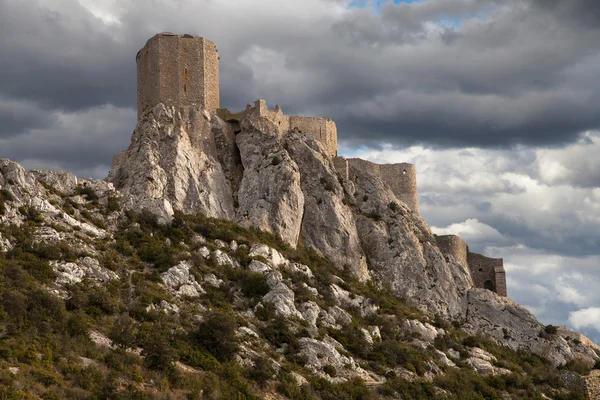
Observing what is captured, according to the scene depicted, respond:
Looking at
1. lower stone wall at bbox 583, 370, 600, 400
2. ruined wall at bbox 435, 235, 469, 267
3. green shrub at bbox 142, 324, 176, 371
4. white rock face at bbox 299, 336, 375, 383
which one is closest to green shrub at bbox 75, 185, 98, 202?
green shrub at bbox 142, 324, 176, 371

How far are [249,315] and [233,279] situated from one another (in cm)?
308

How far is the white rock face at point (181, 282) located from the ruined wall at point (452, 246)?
25.1 m

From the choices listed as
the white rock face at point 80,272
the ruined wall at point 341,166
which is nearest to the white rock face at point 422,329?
the ruined wall at point 341,166

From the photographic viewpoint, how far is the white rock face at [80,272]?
123 feet

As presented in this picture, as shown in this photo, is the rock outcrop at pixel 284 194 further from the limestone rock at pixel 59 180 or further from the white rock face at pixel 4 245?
the white rock face at pixel 4 245

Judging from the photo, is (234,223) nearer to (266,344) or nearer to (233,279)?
(233,279)

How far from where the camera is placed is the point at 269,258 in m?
48.2

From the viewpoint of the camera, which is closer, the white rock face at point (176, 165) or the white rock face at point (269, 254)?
the white rock face at point (269, 254)

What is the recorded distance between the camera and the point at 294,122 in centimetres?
6125

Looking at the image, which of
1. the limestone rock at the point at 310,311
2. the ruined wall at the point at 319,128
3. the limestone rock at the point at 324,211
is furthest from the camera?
the ruined wall at the point at 319,128

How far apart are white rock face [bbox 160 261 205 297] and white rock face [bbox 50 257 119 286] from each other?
276cm

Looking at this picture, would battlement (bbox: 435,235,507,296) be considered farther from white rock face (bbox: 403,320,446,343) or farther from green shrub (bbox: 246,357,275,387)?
green shrub (bbox: 246,357,275,387)

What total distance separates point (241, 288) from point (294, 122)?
66.2ft

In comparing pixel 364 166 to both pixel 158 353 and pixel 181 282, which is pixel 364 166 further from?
pixel 158 353
